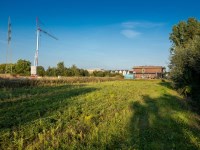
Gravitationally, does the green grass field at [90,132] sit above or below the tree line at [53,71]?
below

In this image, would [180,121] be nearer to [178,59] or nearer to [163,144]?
[163,144]

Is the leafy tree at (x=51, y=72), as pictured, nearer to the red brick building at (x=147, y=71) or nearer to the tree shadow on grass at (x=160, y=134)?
the red brick building at (x=147, y=71)

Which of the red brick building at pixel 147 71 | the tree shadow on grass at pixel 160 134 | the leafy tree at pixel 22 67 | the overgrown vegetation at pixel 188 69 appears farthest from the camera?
the red brick building at pixel 147 71

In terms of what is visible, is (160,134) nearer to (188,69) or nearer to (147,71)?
(188,69)

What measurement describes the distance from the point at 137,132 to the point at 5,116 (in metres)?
6.00

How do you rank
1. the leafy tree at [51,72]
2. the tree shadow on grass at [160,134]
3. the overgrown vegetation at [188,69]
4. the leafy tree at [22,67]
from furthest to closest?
the leafy tree at [22,67], the leafy tree at [51,72], the overgrown vegetation at [188,69], the tree shadow on grass at [160,134]

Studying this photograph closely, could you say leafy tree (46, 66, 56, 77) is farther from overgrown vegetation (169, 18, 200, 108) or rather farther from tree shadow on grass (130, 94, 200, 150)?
tree shadow on grass (130, 94, 200, 150)

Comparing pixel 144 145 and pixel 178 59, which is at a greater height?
pixel 178 59

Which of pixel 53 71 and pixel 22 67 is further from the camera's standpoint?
pixel 22 67

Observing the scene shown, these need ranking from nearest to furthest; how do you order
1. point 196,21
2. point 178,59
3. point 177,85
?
point 178,59, point 177,85, point 196,21

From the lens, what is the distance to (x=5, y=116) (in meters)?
10.8

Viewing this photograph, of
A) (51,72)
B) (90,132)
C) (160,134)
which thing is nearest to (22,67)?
(51,72)

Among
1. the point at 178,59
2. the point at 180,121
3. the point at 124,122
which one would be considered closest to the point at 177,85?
the point at 178,59


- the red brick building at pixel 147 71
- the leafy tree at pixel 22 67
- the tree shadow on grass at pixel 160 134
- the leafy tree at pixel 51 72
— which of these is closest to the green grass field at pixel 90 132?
the tree shadow on grass at pixel 160 134
